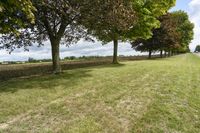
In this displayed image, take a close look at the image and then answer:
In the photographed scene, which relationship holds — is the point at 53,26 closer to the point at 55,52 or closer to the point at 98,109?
the point at 55,52

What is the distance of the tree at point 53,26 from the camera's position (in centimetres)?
1432

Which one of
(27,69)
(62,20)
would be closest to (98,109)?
(62,20)

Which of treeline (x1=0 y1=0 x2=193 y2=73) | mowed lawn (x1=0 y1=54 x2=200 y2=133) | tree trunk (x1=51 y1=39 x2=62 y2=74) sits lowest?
mowed lawn (x1=0 y1=54 x2=200 y2=133)

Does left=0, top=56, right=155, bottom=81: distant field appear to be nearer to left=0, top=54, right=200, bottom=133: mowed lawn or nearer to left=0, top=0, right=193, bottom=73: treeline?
left=0, top=0, right=193, bottom=73: treeline

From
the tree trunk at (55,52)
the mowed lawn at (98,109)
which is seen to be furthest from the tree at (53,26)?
the mowed lawn at (98,109)

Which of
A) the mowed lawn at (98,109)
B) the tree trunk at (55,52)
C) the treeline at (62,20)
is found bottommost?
the mowed lawn at (98,109)

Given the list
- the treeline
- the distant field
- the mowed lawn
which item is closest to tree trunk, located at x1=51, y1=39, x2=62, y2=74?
the treeline

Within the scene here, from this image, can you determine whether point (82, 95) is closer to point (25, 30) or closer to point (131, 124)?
point (131, 124)

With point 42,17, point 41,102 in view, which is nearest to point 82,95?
point 41,102

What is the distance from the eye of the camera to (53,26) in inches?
714

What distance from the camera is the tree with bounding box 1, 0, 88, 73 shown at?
1432 cm

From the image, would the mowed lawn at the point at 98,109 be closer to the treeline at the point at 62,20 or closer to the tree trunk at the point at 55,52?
the treeline at the point at 62,20

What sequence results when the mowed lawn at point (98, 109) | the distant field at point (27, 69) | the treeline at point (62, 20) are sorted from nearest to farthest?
the mowed lawn at point (98, 109) < the treeline at point (62, 20) < the distant field at point (27, 69)

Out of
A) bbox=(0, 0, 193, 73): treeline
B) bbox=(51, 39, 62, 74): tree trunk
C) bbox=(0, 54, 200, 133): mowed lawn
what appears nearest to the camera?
bbox=(0, 54, 200, 133): mowed lawn
